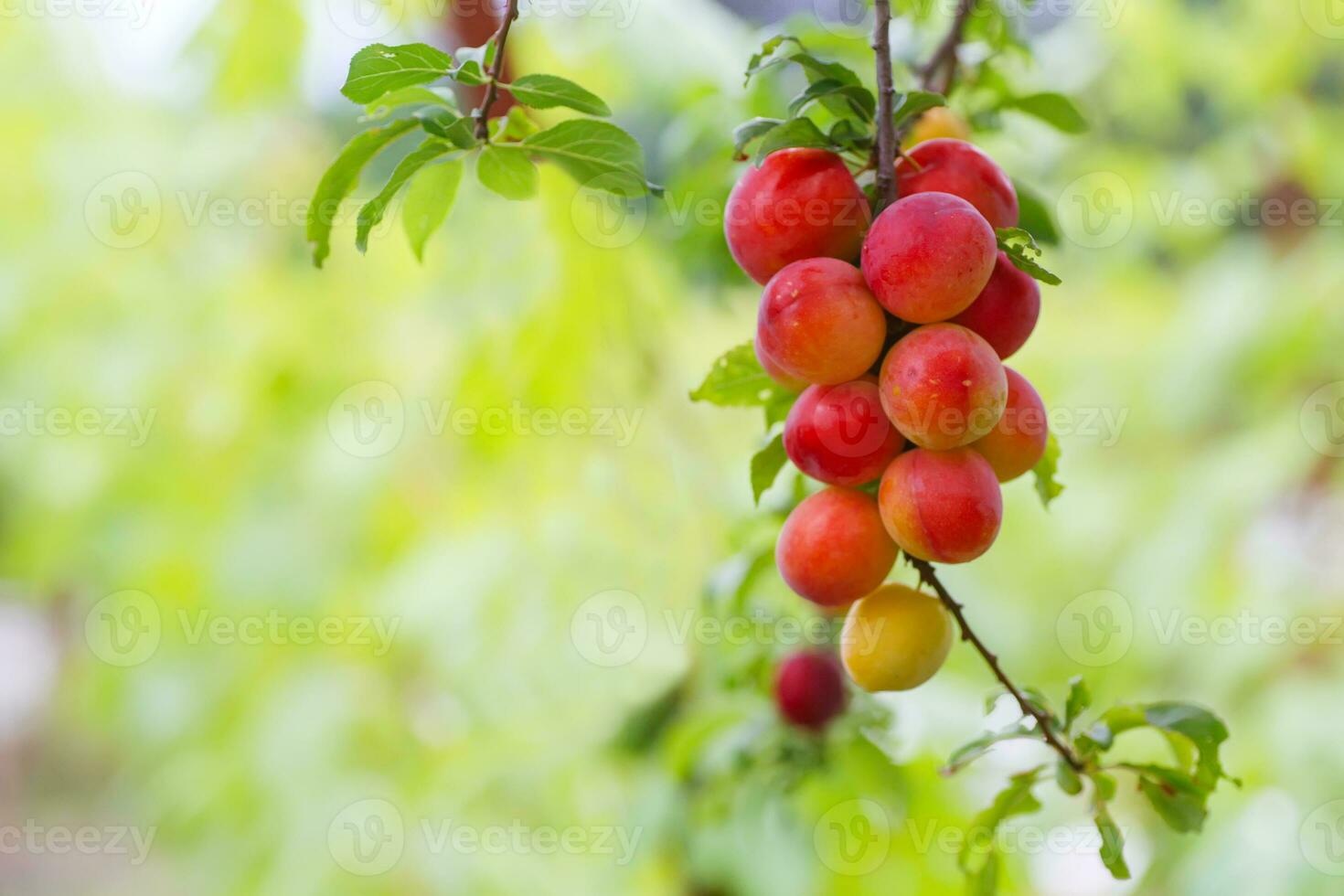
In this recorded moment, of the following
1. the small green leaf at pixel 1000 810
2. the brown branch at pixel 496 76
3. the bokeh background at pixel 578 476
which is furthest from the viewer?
the bokeh background at pixel 578 476

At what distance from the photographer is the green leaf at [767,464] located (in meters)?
0.39

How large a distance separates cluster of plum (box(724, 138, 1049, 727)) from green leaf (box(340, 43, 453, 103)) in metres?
0.11

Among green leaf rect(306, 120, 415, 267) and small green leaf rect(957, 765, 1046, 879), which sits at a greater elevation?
green leaf rect(306, 120, 415, 267)

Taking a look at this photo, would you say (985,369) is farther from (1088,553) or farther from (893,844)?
(1088,553)

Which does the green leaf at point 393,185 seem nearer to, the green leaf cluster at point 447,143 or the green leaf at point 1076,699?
the green leaf cluster at point 447,143

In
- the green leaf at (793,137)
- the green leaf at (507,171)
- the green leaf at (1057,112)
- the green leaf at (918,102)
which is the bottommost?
the green leaf at (1057,112)

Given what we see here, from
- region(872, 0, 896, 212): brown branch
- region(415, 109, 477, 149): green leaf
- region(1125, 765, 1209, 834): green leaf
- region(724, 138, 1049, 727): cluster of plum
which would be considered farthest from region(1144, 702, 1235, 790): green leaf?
region(415, 109, 477, 149): green leaf

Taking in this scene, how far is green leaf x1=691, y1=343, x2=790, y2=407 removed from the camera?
0.41m

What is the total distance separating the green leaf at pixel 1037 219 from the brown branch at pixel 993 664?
195 millimetres

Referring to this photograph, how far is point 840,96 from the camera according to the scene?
0.37 metres

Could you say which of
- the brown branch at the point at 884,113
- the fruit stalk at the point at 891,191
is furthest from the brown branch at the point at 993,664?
the brown branch at the point at 884,113

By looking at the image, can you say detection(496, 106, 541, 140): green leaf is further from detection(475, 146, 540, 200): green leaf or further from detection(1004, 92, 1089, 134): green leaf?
detection(1004, 92, 1089, 134): green leaf

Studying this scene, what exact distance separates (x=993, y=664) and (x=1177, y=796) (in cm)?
12

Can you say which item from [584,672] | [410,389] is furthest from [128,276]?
[584,672]
